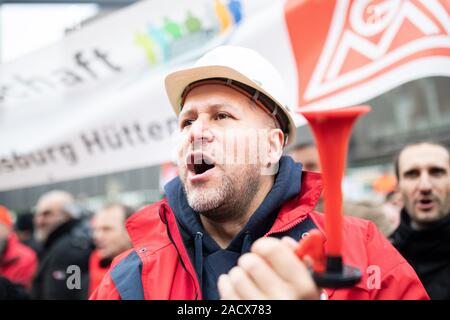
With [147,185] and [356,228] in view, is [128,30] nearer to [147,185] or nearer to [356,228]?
[356,228]

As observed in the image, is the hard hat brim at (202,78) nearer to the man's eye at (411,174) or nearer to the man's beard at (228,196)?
the man's beard at (228,196)

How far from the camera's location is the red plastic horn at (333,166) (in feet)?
3.16

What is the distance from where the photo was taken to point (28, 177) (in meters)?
3.63

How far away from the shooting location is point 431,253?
112 inches

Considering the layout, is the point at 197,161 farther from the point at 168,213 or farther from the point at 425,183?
the point at 425,183

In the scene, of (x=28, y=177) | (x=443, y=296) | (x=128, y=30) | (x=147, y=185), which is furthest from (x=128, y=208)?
(x=147, y=185)

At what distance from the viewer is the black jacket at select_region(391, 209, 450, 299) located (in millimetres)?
2717

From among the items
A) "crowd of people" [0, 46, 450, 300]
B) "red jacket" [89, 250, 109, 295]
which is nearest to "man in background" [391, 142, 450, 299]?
"crowd of people" [0, 46, 450, 300]

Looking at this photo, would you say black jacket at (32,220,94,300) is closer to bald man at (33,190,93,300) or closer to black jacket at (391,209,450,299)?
bald man at (33,190,93,300)

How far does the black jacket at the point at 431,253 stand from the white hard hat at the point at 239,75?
54.1 inches

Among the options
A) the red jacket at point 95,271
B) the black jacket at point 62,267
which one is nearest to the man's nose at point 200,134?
the red jacket at point 95,271
